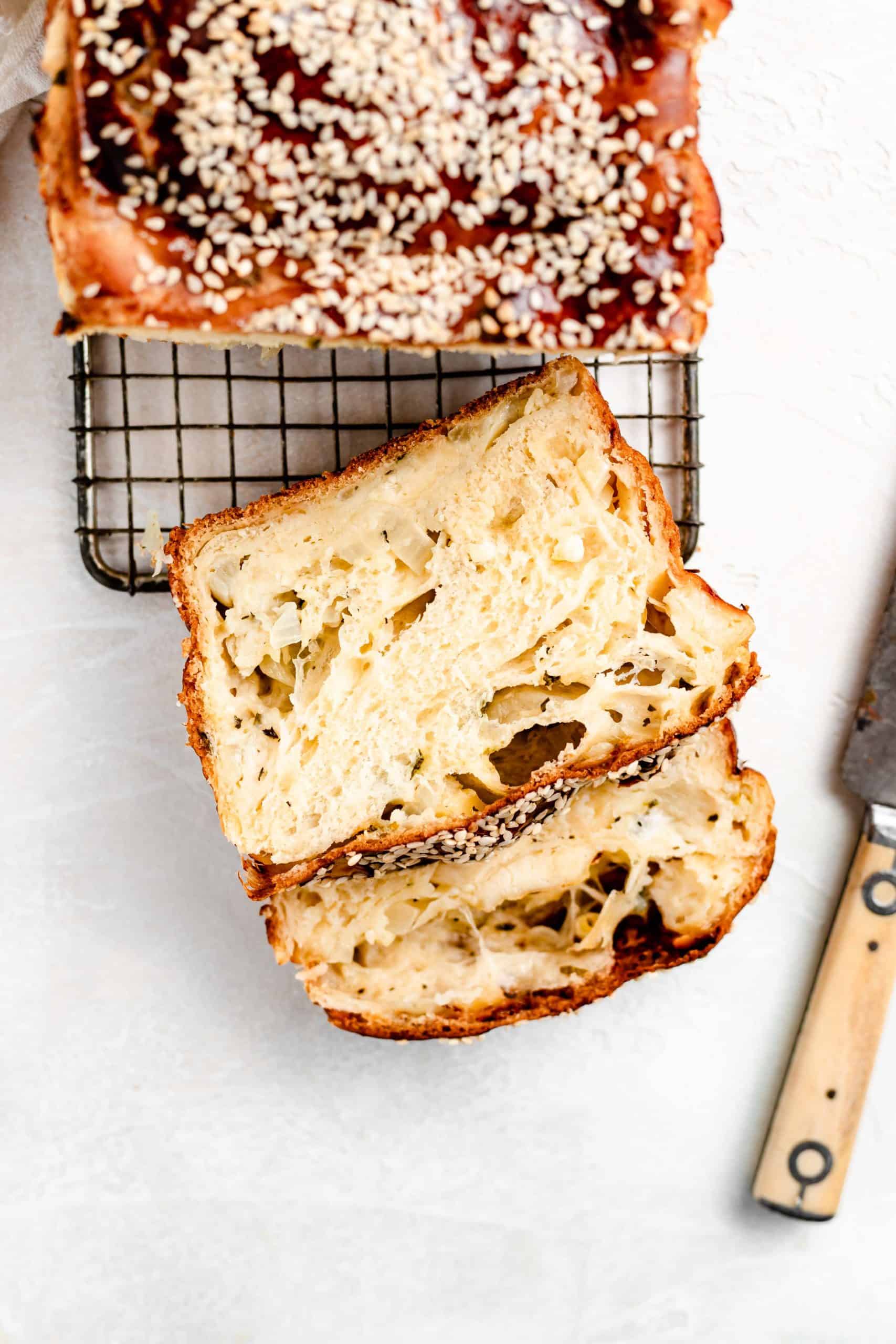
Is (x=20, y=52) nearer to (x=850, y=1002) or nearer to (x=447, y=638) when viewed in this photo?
(x=447, y=638)

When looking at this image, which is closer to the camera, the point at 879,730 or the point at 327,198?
the point at 327,198

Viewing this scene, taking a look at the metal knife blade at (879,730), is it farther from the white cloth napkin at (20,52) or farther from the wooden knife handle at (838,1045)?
the white cloth napkin at (20,52)

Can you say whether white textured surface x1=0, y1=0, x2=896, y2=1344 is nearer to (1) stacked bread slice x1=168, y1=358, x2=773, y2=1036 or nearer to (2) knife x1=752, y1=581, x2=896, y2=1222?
(2) knife x1=752, y1=581, x2=896, y2=1222

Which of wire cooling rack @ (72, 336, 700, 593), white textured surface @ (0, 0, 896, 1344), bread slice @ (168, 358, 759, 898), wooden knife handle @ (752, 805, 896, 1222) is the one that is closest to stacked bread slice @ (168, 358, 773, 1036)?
bread slice @ (168, 358, 759, 898)

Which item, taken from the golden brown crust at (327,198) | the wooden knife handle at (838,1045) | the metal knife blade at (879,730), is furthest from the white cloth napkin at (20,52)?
the wooden knife handle at (838,1045)

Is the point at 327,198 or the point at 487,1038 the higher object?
the point at 327,198

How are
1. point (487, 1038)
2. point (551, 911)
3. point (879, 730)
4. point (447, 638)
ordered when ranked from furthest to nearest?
1. point (487, 1038)
2. point (879, 730)
3. point (551, 911)
4. point (447, 638)

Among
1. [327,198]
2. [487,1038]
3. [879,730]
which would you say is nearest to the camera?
[327,198]

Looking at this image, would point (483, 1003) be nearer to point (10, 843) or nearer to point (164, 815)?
point (164, 815)

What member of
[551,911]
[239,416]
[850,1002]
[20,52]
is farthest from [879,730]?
[20,52]
